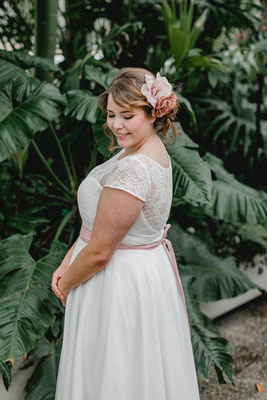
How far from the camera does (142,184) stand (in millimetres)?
1262

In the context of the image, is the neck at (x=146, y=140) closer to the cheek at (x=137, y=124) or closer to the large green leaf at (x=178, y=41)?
the cheek at (x=137, y=124)

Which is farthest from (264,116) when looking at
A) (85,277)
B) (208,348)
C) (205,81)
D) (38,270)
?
(85,277)

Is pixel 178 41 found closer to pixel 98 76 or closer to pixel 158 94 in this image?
pixel 98 76

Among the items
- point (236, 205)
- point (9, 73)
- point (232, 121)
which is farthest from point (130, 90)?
point (232, 121)

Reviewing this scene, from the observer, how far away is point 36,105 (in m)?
2.16

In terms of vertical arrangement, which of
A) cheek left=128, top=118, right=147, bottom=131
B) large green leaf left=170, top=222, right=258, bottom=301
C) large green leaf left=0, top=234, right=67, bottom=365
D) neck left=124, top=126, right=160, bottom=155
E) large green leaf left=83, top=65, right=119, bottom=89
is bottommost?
large green leaf left=170, top=222, right=258, bottom=301

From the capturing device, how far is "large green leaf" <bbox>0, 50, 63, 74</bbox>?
2396 mm

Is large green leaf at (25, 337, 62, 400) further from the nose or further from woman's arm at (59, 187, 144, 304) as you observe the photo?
the nose

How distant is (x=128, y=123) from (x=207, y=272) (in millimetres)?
1795

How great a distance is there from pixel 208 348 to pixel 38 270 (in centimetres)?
99

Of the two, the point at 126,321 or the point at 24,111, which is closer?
the point at 126,321

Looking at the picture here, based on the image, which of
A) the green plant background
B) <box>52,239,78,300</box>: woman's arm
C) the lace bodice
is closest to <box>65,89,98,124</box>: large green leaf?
the green plant background

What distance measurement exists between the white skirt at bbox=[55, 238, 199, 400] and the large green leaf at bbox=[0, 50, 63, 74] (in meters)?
1.26

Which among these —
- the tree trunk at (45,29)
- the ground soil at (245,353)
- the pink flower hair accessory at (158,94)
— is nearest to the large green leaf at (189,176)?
the pink flower hair accessory at (158,94)
